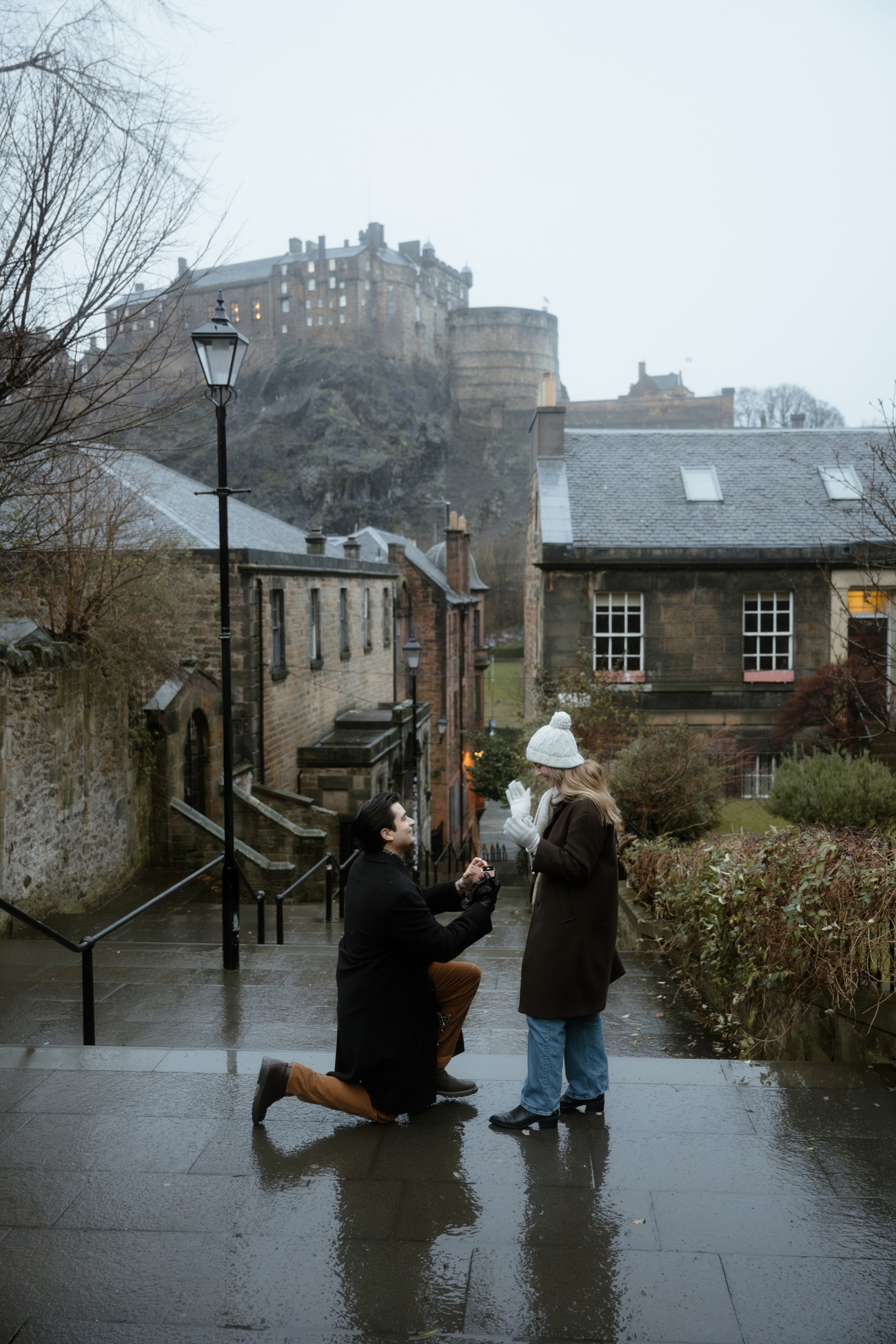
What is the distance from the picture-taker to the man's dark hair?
4066 millimetres

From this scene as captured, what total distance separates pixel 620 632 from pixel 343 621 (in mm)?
6595

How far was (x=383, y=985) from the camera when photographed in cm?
407

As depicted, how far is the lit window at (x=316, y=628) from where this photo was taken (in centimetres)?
2098

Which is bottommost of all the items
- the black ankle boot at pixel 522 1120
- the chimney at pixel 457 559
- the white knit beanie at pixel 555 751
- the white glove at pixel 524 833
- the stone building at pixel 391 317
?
the black ankle boot at pixel 522 1120

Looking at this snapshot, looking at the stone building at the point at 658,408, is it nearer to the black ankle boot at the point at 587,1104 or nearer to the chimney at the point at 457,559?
the chimney at the point at 457,559

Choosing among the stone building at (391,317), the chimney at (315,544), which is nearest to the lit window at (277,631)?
the chimney at (315,544)

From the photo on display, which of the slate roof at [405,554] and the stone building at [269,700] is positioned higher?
the slate roof at [405,554]

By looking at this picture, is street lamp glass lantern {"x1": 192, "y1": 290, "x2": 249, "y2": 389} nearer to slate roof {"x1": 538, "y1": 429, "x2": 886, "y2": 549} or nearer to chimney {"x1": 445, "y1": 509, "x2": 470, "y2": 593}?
Answer: slate roof {"x1": 538, "y1": 429, "x2": 886, "y2": 549}

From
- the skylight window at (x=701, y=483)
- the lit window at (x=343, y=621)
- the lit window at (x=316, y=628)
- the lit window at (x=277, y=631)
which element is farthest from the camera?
the lit window at (x=343, y=621)

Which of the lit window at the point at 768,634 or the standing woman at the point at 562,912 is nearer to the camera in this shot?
the standing woman at the point at 562,912

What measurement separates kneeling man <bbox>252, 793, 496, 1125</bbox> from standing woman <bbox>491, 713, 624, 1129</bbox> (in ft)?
0.87

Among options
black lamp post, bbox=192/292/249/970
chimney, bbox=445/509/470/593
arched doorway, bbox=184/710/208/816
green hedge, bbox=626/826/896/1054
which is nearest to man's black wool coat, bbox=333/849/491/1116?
green hedge, bbox=626/826/896/1054

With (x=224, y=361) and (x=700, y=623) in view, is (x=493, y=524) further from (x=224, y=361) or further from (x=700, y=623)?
(x=224, y=361)

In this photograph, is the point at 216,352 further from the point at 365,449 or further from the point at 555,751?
the point at 365,449
